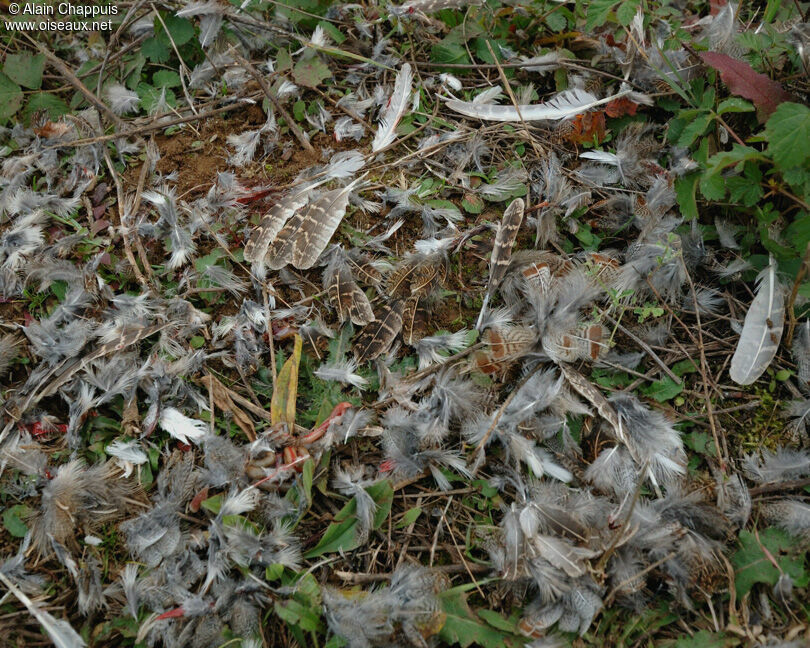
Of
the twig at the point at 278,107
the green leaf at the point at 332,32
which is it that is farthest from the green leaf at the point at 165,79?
the green leaf at the point at 332,32

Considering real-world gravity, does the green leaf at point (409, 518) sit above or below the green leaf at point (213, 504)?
below

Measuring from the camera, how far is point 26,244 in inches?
113

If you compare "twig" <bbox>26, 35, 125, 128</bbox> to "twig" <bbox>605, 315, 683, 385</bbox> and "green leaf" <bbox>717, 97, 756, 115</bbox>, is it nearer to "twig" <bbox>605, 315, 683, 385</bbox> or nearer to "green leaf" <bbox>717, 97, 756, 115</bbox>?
"twig" <bbox>605, 315, 683, 385</bbox>

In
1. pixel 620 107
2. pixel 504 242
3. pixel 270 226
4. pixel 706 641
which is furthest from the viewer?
pixel 620 107

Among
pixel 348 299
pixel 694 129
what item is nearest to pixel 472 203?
pixel 348 299

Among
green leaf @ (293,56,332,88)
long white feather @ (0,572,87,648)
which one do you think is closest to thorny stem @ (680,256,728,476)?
green leaf @ (293,56,332,88)

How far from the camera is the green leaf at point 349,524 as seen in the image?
2.33 meters

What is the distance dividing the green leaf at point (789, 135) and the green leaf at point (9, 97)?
354cm

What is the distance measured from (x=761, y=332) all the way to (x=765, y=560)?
36.1 inches

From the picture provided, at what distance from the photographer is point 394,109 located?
3088 millimetres

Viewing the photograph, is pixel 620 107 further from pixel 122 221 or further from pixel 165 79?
pixel 122 221

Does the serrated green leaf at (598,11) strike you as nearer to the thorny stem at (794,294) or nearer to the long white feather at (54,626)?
the thorny stem at (794,294)

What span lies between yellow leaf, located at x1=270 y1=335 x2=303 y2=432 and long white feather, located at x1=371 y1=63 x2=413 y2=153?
1.13 metres

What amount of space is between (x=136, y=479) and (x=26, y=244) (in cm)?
128
